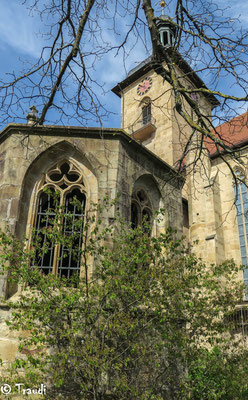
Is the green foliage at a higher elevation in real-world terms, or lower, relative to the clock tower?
lower

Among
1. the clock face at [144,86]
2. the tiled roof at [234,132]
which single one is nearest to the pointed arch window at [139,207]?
the tiled roof at [234,132]

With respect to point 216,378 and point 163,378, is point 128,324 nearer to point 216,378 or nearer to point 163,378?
point 163,378

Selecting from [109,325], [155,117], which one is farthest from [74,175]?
[155,117]

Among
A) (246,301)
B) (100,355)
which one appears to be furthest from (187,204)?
(100,355)

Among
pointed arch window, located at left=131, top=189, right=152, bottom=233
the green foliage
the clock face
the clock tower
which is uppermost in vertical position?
the clock face

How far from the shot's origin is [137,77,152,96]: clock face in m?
25.3

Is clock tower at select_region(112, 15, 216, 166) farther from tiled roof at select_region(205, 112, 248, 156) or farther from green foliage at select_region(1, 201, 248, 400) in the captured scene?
green foliage at select_region(1, 201, 248, 400)

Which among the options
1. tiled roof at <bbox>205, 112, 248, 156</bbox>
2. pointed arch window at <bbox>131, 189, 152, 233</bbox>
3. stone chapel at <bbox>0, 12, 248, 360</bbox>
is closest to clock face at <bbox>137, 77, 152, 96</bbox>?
tiled roof at <bbox>205, 112, 248, 156</bbox>

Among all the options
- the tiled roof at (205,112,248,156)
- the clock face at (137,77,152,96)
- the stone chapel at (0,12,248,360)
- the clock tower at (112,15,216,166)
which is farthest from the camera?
the clock face at (137,77,152,96)

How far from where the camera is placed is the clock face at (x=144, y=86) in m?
25.3

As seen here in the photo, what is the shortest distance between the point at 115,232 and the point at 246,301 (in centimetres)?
905

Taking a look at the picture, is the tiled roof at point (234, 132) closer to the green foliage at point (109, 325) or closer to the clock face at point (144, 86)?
the green foliage at point (109, 325)

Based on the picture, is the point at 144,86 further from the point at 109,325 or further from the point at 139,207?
the point at 109,325

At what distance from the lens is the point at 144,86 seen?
84.5 ft
